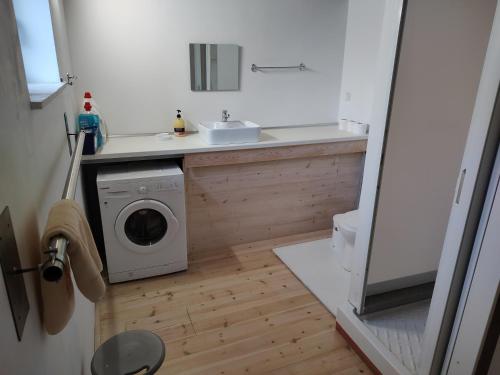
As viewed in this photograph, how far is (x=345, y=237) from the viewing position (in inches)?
109

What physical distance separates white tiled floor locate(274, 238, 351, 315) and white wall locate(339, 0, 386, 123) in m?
1.29

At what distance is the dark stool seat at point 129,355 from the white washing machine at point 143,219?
118 cm

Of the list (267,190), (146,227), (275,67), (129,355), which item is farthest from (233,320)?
(275,67)

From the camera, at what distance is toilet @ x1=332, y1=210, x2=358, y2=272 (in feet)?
8.91

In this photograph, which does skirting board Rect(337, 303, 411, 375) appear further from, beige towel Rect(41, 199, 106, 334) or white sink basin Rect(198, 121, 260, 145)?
beige towel Rect(41, 199, 106, 334)

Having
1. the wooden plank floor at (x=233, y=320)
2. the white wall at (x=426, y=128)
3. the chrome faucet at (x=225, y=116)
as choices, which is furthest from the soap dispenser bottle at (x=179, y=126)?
the white wall at (x=426, y=128)

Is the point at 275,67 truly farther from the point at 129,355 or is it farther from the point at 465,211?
the point at 129,355

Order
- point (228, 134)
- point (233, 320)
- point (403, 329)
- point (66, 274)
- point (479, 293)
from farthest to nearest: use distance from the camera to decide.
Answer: point (228, 134)
point (233, 320)
point (403, 329)
point (479, 293)
point (66, 274)

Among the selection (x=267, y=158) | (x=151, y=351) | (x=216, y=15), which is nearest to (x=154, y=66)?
(x=216, y=15)

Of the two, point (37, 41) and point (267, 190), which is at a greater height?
point (37, 41)

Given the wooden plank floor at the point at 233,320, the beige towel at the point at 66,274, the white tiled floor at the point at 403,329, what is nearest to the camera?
the beige towel at the point at 66,274

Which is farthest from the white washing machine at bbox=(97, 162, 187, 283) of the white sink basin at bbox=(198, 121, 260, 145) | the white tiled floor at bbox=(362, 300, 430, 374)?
the white tiled floor at bbox=(362, 300, 430, 374)

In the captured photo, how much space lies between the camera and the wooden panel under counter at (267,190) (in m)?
2.84

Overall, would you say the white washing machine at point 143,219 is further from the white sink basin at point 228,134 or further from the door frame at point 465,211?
the door frame at point 465,211
